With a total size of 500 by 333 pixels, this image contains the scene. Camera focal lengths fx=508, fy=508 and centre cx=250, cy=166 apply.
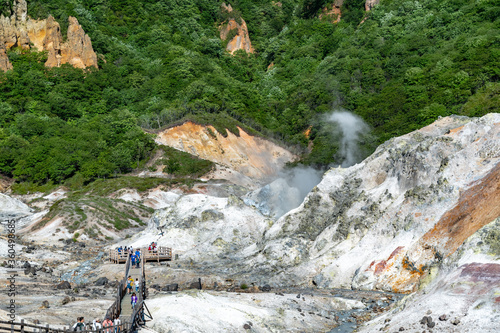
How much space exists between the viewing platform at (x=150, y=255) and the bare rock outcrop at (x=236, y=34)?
121m

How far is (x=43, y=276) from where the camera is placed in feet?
129

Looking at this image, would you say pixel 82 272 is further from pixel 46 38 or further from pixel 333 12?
pixel 333 12

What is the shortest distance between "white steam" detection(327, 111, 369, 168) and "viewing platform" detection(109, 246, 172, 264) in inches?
2023

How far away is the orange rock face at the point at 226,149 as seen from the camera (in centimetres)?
9856

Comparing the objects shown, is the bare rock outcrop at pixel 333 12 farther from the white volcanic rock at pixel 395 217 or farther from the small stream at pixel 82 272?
the small stream at pixel 82 272

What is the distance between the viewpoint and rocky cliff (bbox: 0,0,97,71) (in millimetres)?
115062

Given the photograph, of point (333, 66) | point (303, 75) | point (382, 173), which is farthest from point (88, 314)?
point (303, 75)

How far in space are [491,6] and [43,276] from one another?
344 ft

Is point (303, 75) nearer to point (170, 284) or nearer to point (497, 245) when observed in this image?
point (170, 284)

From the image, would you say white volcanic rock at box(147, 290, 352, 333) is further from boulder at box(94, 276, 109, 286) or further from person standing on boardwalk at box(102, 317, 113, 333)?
boulder at box(94, 276, 109, 286)

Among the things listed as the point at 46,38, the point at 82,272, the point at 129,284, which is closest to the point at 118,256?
the point at 82,272

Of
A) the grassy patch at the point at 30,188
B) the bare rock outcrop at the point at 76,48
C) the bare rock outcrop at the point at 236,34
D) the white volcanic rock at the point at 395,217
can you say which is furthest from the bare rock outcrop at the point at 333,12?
the white volcanic rock at the point at 395,217

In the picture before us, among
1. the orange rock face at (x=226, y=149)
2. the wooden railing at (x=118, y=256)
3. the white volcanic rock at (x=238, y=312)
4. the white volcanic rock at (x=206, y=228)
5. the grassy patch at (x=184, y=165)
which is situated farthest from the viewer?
the orange rock face at (x=226, y=149)

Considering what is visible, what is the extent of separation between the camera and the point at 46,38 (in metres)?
118
